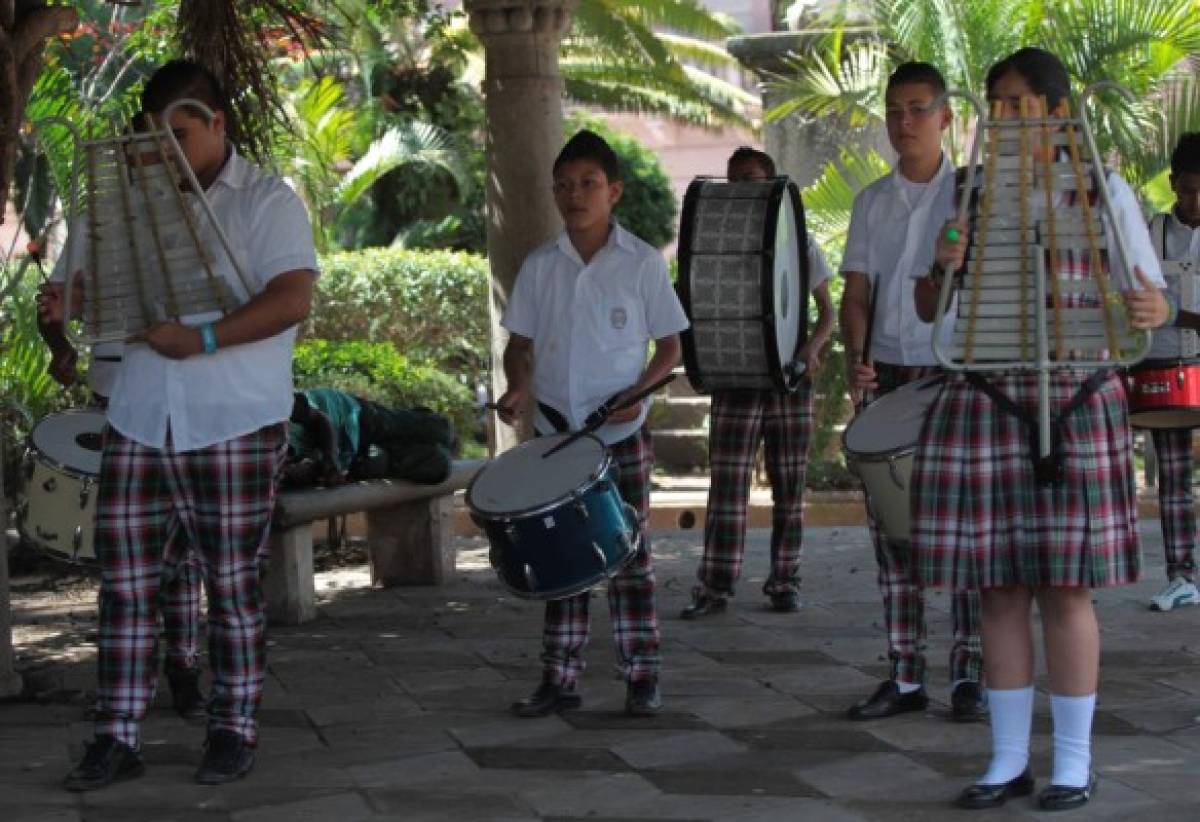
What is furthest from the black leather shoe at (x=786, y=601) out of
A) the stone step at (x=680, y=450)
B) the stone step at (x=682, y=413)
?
the stone step at (x=682, y=413)

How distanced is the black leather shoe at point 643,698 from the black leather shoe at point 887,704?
562 mm

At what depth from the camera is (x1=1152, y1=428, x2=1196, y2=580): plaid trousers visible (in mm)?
8352

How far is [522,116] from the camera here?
9953 millimetres

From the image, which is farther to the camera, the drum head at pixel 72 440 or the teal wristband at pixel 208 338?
the drum head at pixel 72 440

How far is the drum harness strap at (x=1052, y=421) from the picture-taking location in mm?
5035

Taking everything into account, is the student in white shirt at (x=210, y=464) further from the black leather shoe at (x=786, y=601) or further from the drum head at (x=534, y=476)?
the black leather shoe at (x=786, y=601)

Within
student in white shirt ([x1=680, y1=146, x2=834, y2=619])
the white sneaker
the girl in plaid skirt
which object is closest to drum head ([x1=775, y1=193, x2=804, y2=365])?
student in white shirt ([x1=680, y1=146, x2=834, y2=619])

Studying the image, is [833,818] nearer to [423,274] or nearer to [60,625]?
[60,625]

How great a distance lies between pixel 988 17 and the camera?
13.9 metres

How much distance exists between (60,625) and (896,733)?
161 inches

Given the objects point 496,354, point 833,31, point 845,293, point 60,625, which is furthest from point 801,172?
point 845,293

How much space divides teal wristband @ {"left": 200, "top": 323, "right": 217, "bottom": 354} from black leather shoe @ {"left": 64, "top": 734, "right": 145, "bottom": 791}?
1041 millimetres

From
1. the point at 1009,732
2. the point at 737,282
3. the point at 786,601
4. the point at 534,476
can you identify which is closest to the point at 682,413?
the point at 786,601

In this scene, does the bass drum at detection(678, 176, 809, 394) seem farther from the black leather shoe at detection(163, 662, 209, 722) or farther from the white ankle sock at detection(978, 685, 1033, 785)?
the white ankle sock at detection(978, 685, 1033, 785)
